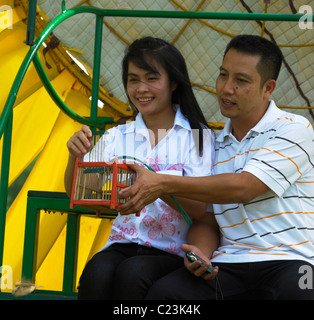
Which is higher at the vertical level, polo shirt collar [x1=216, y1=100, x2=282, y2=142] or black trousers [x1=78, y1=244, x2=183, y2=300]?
polo shirt collar [x1=216, y1=100, x2=282, y2=142]

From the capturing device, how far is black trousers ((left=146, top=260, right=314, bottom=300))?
1863 millimetres

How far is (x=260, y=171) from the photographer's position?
78.9 inches

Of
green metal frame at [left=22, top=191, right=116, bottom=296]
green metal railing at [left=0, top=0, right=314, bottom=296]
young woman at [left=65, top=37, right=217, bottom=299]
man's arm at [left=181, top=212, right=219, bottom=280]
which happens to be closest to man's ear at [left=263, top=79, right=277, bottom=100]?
young woman at [left=65, top=37, right=217, bottom=299]

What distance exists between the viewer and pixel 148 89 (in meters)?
2.31

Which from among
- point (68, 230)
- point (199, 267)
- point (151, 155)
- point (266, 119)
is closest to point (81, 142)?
point (151, 155)

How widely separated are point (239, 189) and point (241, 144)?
26 centimetres

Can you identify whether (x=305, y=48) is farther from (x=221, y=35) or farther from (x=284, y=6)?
(x=221, y=35)

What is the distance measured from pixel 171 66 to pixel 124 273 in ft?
2.80

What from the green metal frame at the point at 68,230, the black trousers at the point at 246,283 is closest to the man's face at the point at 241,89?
the black trousers at the point at 246,283

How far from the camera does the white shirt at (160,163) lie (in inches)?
86.3

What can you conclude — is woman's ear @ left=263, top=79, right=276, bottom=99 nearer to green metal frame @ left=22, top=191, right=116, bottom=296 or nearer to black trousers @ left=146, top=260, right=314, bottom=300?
black trousers @ left=146, top=260, right=314, bottom=300

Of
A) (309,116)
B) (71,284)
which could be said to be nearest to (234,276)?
(71,284)

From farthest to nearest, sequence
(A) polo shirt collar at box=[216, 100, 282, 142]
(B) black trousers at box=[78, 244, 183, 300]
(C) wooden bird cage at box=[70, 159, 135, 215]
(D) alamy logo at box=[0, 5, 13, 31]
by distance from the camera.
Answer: (D) alamy logo at box=[0, 5, 13, 31] → (A) polo shirt collar at box=[216, 100, 282, 142] → (B) black trousers at box=[78, 244, 183, 300] → (C) wooden bird cage at box=[70, 159, 135, 215]

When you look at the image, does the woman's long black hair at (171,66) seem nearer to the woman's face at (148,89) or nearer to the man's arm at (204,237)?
the woman's face at (148,89)
